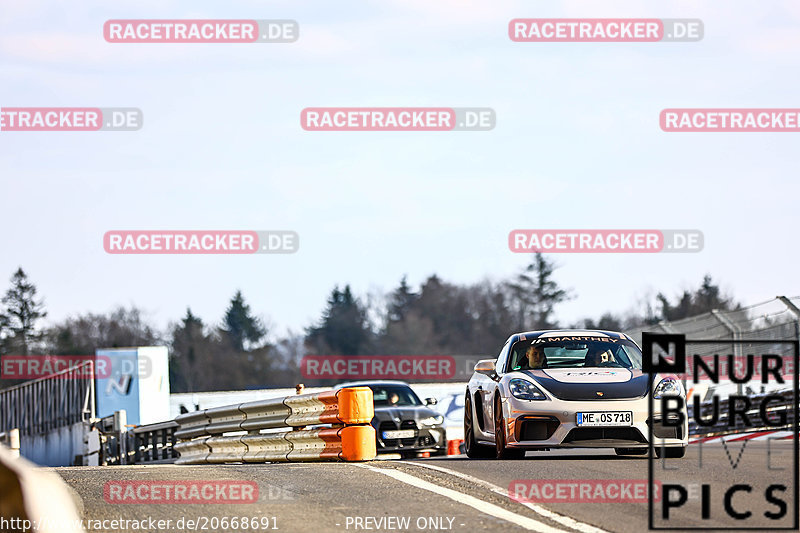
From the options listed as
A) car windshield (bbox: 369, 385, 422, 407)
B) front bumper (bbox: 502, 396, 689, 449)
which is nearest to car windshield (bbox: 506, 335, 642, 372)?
front bumper (bbox: 502, 396, 689, 449)

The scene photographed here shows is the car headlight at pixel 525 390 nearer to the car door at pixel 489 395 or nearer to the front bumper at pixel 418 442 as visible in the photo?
the car door at pixel 489 395

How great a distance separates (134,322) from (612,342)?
350ft

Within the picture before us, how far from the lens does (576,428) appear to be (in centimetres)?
1112

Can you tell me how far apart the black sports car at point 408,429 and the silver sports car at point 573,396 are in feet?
19.8

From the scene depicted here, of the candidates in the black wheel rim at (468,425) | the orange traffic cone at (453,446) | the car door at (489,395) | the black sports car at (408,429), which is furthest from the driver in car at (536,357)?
the orange traffic cone at (453,446)

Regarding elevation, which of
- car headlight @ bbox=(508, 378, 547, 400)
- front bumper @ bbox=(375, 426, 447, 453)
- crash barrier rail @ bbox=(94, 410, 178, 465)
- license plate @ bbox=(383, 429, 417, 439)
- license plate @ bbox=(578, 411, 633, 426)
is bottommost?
crash barrier rail @ bbox=(94, 410, 178, 465)

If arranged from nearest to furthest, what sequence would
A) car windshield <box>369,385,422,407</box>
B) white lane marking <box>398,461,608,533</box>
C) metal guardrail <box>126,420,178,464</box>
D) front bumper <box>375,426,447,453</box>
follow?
white lane marking <box>398,461,608,533</box>
front bumper <box>375,426,447,453</box>
car windshield <box>369,385,422,407</box>
metal guardrail <box>126,420,178,464</box>

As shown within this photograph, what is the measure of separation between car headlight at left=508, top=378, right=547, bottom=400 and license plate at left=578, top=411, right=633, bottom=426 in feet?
1.44

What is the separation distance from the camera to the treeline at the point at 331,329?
366 ft

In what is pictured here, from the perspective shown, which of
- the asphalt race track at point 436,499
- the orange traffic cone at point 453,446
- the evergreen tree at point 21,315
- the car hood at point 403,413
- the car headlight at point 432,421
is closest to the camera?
the asphalt race track at point 436,499

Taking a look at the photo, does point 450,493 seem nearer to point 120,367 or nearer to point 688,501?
point 688,501

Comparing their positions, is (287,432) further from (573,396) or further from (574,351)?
(573,396)

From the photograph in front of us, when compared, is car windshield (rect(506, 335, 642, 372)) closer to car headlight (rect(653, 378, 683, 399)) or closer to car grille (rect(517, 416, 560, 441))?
car headlight (rect(653, 378, 683, 399))

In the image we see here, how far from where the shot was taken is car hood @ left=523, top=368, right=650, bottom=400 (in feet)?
36.8
